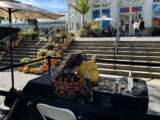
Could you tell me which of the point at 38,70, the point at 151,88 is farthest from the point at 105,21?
the point at 151,88

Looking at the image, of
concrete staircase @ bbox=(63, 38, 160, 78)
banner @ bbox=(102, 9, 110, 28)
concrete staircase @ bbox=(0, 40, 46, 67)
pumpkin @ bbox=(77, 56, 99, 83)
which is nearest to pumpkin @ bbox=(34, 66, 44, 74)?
concrete staircase @ bbox=(63, 38, 160, 78)

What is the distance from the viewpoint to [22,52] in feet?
34.2

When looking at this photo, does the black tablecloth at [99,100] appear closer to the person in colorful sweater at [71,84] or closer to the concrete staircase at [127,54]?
the person in colorful sweater at [71,84]

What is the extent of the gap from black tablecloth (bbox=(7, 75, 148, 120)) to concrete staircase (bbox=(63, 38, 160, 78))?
4.10 m

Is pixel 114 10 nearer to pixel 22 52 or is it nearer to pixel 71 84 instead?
pixel 22 52

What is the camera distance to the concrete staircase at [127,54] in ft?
22.1

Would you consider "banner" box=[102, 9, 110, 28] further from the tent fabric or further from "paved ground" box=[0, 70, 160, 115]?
the tent fabric

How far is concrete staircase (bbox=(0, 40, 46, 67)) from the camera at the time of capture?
9617mm

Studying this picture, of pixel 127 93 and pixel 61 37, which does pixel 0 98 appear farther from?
pixel 61 37

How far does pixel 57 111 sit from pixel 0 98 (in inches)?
127

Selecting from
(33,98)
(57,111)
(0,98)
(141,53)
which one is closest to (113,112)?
(57,111)

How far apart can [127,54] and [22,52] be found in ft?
21.5

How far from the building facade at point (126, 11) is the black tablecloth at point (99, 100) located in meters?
16.4

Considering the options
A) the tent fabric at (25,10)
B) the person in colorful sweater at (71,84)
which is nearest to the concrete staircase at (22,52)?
the tent fabric at (25,10)
